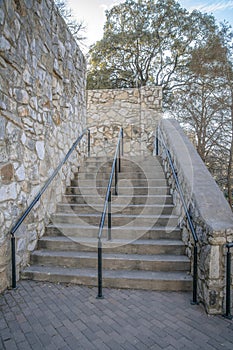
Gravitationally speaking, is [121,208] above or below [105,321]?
above

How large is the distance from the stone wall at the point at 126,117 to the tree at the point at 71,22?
8.19 feet

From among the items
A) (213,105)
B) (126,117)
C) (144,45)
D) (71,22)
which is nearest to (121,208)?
(126,117)

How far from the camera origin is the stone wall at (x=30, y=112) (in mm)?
2510

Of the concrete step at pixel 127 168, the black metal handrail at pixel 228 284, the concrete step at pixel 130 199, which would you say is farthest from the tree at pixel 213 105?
the black metal handrail at pixel 228 284

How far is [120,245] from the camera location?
300cm

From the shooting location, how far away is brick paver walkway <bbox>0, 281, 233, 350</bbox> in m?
1.79

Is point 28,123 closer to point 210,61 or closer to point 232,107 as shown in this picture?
point 232,107

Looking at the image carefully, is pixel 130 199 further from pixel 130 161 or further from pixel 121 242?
pixel 130 161

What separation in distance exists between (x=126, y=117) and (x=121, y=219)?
4.47 meters

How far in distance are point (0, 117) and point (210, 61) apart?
8397 mm

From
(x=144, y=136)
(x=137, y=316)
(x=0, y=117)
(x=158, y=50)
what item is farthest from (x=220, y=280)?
(x=158, y=50)

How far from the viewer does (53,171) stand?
3.70m

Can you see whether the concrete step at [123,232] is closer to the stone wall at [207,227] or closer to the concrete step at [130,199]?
the stone wall at [207,227]

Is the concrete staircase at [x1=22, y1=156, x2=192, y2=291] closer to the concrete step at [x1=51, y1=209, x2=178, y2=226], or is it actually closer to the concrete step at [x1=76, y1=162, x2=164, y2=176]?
the concrete step at [x1=51, y1=209, x2=178, y2=226]
